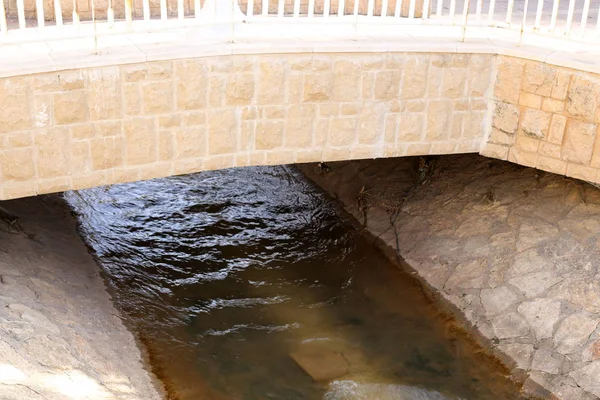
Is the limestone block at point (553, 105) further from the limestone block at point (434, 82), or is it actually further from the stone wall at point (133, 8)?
the stone wall at point (133, 8)

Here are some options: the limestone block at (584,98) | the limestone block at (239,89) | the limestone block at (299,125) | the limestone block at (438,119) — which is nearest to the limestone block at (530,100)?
the limestone block at (584,98)

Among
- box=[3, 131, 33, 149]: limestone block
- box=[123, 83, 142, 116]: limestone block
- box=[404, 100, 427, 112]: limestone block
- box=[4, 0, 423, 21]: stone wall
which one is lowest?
box=[3, 131, 33, 149]: limestone block

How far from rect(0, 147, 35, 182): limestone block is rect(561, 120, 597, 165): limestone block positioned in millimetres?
4525

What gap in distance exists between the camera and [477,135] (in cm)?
718

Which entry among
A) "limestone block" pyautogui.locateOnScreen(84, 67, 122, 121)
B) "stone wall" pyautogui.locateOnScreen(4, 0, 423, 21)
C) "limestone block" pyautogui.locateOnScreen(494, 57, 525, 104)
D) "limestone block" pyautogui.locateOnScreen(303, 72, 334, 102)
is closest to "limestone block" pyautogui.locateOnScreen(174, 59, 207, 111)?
"limestone block" pyautogui.locateOnScreen(84, 67, 122, 121)

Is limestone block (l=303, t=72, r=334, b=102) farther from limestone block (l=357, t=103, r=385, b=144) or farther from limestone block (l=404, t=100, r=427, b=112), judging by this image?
limestone block (l=404, t=100, r=427, b=112)

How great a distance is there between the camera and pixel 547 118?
22.7 feet

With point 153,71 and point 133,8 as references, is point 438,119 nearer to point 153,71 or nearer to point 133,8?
point 153,71

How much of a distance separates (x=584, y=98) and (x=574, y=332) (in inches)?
83.2

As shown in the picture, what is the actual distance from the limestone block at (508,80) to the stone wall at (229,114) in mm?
103

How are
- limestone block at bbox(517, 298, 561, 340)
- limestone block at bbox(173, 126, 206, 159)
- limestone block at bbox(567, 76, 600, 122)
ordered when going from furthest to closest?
limestone block at bbox(517, 298, 561, 340), limestone block at bbox(567, 76, 600, 122), limestone block at bbox(173, 126, 206, 159)

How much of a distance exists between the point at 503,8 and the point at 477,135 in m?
3.02

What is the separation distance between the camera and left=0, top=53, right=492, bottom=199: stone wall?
5.77 metres

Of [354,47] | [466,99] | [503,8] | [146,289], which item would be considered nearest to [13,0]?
[146,289]
